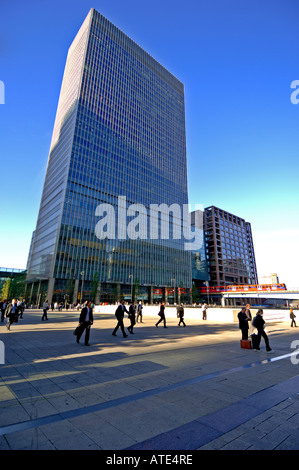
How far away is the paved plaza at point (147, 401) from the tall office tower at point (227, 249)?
341 ft

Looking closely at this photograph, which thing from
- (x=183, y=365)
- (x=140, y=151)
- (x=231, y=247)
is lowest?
(x=183, y=365)

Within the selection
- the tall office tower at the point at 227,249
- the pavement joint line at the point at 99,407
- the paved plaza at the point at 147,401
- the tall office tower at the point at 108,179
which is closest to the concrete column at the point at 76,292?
the tall office tower at the point at 108,179

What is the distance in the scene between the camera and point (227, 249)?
115m

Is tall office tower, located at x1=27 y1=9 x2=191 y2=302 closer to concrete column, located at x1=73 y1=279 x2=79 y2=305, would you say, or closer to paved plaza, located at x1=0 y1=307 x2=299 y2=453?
concrete column, located at x1=73 y1=279 x2=79 y2=305

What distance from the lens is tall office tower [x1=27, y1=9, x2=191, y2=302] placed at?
210 ft

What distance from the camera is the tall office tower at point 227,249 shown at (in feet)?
357

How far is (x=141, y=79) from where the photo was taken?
9612 centimetres

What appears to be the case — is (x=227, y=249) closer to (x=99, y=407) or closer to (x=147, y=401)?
(x=147, y=401)

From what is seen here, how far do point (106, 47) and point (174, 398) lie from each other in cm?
11083

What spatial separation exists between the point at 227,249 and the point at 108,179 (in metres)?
73.0

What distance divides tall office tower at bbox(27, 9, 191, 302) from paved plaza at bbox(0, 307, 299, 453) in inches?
1879
